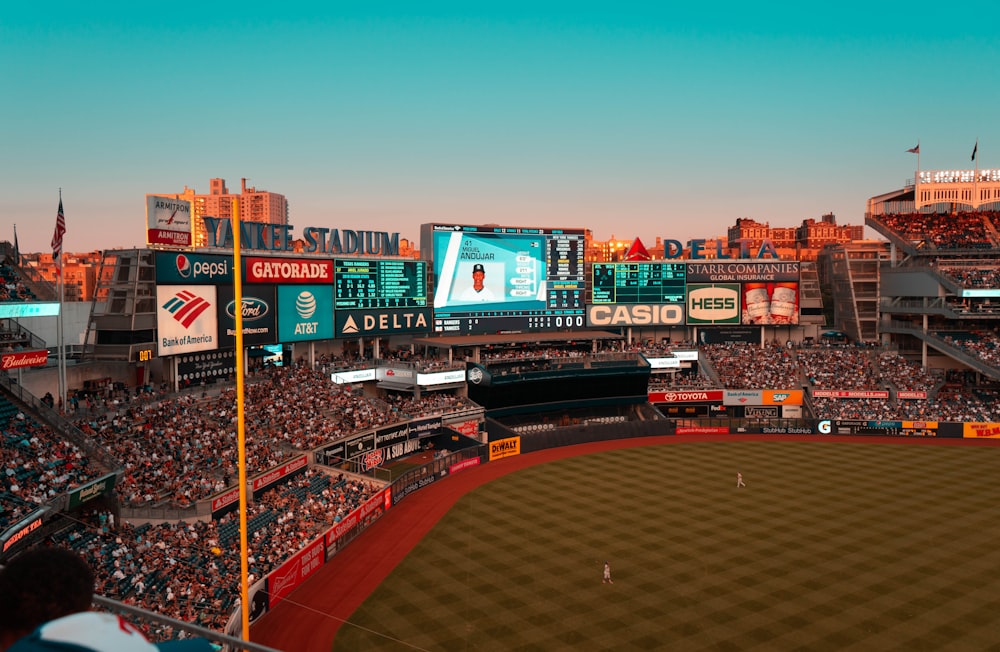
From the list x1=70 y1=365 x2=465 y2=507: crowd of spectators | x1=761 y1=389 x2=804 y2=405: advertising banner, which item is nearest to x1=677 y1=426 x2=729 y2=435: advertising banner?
x1=761 y1=389 x2=804 y2=405: advertising banner

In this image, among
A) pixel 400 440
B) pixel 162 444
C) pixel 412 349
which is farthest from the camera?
pixel 412 349

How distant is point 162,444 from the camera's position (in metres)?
31.2

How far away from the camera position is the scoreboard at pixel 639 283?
62.7 meters

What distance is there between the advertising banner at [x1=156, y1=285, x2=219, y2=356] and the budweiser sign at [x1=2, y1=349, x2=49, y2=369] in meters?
9.12

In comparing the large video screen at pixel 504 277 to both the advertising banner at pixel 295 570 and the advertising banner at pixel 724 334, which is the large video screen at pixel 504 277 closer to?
the advertising banner at pixel 724 334

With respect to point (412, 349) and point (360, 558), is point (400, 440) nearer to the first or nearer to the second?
point (412, 349)

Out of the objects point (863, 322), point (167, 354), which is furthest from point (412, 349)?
point (863, 322)

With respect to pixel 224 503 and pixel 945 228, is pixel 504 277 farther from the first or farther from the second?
pixel 945 228

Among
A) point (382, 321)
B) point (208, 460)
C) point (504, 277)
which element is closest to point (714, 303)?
point (504, 277)

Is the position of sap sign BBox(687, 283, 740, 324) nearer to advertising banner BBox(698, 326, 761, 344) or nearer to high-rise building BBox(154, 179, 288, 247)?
advertising banner BBox(698, 326, 761, 344)

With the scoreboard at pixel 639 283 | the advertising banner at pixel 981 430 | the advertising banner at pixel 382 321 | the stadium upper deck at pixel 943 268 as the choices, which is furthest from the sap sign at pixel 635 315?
the advertising banner at pixel 981 430

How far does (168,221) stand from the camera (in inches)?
1412

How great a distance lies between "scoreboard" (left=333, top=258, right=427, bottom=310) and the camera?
1939 inches

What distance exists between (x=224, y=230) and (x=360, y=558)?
22792 mm
